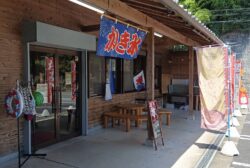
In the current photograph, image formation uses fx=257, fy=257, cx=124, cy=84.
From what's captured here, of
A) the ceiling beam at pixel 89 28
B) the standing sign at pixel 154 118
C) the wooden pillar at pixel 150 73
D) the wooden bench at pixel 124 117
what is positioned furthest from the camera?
the wooden bench at pixel 124 117

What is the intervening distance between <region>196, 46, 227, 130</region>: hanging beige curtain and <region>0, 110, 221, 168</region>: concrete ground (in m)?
0.72

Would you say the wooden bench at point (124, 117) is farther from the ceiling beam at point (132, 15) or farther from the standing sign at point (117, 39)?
the ceiling beam at point (132, 15)

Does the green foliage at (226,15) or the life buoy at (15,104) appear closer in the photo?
the life buoy at (15,104)

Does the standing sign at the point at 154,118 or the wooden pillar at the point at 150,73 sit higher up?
the wooden pillar at the point at 150,73

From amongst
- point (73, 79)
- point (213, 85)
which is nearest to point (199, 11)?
point (213, 85)

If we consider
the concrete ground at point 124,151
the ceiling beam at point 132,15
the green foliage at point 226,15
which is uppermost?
the green foliage at point 226,15

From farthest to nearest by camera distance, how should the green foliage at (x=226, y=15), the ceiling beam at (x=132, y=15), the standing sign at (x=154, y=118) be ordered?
the green foliage at (x=226, y=15)
the standing sign at (x=154, y=118)
the ceiling beam at (x=132, y=15)

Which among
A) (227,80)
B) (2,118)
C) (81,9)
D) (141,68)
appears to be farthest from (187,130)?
(2,118)

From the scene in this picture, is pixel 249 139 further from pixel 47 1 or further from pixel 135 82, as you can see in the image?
pixel 47 1

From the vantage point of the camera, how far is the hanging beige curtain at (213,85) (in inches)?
219

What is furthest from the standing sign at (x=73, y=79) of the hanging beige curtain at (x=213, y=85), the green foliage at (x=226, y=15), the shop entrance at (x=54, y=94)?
the green foliage at (x=226, y=15)

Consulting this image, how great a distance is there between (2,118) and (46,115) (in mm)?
1245

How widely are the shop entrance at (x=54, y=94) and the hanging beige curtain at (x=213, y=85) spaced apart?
3.14 meters

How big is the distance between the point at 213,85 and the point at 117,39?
2.33 meters
